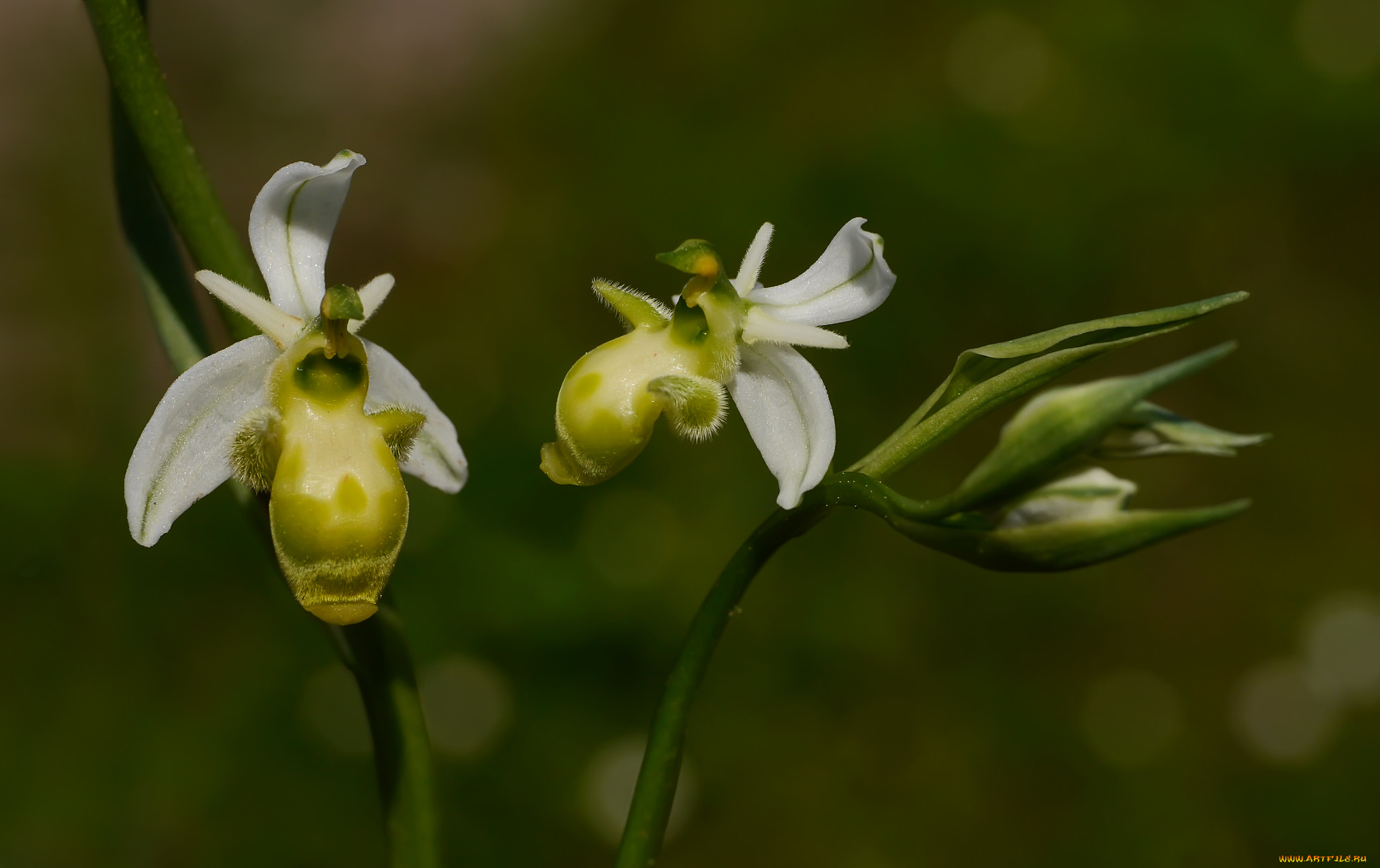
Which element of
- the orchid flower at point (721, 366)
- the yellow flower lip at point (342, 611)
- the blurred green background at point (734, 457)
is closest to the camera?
the yellow flower lip at point (342, 611)

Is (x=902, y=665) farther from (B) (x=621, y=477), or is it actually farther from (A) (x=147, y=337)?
(A) (x=147, y=337)

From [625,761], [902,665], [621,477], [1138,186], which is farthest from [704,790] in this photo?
[1138,186]

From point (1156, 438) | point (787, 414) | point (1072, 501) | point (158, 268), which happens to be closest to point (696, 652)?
point (787, 414)

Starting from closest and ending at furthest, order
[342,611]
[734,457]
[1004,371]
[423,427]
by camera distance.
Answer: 1. [342,611]
2. [1004,371]
3. [423,427]
4. [734,457]

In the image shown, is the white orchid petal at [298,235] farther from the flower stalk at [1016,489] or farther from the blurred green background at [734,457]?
the blurred green background at [734,457]

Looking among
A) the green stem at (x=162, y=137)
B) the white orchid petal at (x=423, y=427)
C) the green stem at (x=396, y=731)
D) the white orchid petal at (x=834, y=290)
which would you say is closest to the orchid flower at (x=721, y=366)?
the white orchid petal at (x=834, y=290)

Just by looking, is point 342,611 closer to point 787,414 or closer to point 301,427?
point 301,427

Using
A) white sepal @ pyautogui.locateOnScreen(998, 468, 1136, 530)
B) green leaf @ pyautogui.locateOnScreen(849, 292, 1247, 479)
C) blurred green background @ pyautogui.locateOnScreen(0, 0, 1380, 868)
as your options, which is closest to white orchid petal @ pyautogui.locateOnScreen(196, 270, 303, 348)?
green leaf @ pyautogui.locateOnScreen(849, 292, 1247, 479)
